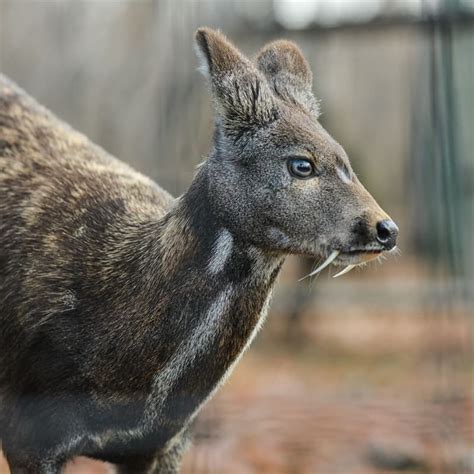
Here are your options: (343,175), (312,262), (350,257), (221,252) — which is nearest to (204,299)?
(221,252)

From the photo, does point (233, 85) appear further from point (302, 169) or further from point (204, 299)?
point (204, 299)

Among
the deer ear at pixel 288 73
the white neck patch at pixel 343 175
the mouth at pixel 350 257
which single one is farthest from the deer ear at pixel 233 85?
the mouth at pixel 350 257

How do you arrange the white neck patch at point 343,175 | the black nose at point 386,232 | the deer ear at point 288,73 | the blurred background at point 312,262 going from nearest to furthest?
1. the black nose at point 386,232
2. the white neck patch at point 343,175
3. the deer ear at point 288,73
4. the blurred background at point 312,262

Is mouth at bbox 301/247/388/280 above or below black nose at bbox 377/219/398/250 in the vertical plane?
below

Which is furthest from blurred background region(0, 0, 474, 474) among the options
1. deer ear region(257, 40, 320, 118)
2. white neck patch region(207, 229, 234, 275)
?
white neck patch region(207, 229, 234, 275)

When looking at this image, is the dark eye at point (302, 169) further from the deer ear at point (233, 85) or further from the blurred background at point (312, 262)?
the blurred background at point (312, 262)

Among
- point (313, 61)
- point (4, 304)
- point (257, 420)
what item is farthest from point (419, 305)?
point (4, 304)

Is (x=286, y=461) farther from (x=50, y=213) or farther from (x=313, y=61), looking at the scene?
(x=313, y=61)

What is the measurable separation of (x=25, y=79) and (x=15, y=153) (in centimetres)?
940

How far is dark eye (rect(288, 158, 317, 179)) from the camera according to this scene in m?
3.90

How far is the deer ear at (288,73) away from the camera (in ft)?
14.1

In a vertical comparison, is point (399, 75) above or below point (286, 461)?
Answer: above

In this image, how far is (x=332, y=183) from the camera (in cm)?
386

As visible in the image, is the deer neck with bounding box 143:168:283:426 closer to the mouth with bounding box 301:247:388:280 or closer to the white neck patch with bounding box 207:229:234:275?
the white neck patch with bounding box 207:229:234:275
